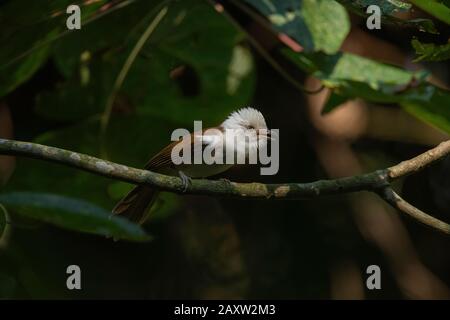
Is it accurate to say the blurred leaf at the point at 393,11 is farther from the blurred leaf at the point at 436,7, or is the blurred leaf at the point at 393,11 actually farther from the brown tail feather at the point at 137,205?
the brown tail feather at the point at 137,205

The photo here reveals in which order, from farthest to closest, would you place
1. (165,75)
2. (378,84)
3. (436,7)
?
(165,75) < (378,84) < (436,7)

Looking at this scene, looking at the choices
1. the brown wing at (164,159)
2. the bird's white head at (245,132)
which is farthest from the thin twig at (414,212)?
the brown wing at (164,159)

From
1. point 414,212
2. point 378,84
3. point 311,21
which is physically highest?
point 311,21

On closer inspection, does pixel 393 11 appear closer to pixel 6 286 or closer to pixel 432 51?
pixel 432 51

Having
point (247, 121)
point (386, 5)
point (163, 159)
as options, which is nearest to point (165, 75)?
point (247, 121)

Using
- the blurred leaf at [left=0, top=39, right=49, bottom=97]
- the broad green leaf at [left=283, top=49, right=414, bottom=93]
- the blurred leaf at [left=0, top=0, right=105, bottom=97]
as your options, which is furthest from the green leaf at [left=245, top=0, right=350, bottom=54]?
the blurred leaf at [left=0, top=39, right=49, bottom=97]

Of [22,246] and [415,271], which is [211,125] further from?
[415,271]

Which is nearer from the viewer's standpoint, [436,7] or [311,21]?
[436,7]
